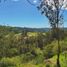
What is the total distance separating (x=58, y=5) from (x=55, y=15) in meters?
1.71

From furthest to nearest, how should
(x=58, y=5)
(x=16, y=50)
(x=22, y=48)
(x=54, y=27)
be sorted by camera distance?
(x=22, y=48) → (x=16, y=50) → (x=54, y=27) → (x=58, y=5)

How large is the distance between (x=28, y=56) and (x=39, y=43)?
31511mm

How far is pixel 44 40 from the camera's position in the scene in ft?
367

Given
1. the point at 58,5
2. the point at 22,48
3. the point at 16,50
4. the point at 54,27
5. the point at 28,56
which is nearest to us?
the point at 58,5

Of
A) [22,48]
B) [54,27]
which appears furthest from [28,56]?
[54,27]

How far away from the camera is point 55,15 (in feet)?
107

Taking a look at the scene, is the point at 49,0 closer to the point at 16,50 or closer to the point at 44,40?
the point at 16,50

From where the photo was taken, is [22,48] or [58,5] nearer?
[58,5]

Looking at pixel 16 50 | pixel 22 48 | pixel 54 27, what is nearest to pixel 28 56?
pixel 16 50

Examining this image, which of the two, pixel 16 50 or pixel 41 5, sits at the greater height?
pixel 41 5

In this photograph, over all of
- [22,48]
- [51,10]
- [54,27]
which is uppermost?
[51,10]

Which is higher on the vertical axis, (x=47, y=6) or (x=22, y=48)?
(x=47, y=6)

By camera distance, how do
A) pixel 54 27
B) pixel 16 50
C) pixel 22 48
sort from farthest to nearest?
1. pixel 22 48
2. pixel 16 50
3. pixel 54 27

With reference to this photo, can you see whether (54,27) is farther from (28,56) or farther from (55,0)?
(28,56)
